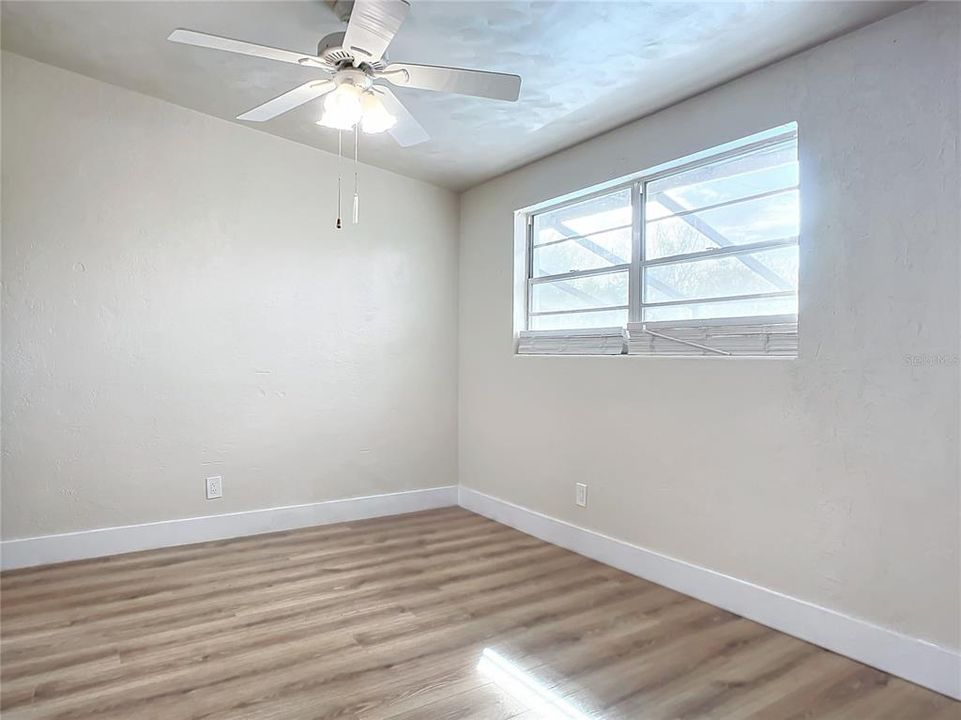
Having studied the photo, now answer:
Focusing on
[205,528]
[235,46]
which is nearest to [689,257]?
[235,46]

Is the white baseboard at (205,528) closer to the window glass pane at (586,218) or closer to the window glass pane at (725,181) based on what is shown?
the window glass pane at (586,218)

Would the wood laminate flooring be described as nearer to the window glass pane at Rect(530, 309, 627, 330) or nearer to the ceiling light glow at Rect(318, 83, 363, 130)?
the window glass pane at Rect(530, 309, 627, 330)

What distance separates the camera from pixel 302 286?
3689mm

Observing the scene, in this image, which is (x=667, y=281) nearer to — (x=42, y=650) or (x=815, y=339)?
(x=815, y=339)

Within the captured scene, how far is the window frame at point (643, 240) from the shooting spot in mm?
2455

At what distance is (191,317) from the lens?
3.33 metres

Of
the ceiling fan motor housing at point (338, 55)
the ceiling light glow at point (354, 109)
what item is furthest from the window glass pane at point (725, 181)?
the ceiling fan motor housing at point (338, 55)

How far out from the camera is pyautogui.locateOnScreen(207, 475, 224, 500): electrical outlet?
3391 millimetres

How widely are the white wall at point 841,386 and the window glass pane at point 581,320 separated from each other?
303mm

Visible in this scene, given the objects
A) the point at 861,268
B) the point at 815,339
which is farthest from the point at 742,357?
the point at 861,268

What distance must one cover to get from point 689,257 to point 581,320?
82 centimetres

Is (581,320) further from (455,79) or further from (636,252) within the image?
(455,79)

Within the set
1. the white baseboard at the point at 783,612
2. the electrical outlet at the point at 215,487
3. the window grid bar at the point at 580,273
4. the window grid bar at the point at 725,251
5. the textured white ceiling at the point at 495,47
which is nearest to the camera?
the white baseboard at the point at 783,612

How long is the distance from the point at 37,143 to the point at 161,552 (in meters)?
2.22
